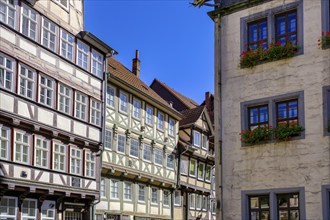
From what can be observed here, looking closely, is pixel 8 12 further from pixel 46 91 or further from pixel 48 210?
pixel 48 210

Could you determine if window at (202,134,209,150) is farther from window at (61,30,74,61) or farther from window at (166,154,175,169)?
window at (61,30,74,61)

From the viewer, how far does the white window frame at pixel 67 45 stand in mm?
23219

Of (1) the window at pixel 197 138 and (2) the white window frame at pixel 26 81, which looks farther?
(1) the window at pixel 197 138

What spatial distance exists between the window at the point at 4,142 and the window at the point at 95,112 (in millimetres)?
6249

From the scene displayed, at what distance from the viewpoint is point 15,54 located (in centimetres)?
1997

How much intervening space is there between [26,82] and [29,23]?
2.30m

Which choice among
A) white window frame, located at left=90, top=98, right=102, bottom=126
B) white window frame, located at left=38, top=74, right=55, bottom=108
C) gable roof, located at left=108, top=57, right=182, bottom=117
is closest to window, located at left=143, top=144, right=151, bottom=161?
gable roof, located at left=108, top=57, right=182, bottom=117

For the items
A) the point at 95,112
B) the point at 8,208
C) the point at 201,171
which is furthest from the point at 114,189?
the point at 201,171

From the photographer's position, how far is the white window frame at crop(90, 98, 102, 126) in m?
25.2

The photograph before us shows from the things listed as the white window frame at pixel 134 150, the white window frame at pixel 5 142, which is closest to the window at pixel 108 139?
the white window frame at pixel 134 150

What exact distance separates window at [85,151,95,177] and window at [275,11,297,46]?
11486 mm

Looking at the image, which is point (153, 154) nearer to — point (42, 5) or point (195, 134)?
point (195, 134)

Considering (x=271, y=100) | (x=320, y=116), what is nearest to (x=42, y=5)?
(x=271, y=100)

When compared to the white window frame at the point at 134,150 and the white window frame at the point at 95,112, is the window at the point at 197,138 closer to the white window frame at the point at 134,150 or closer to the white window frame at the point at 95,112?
the white window frame at the point at 134,150
